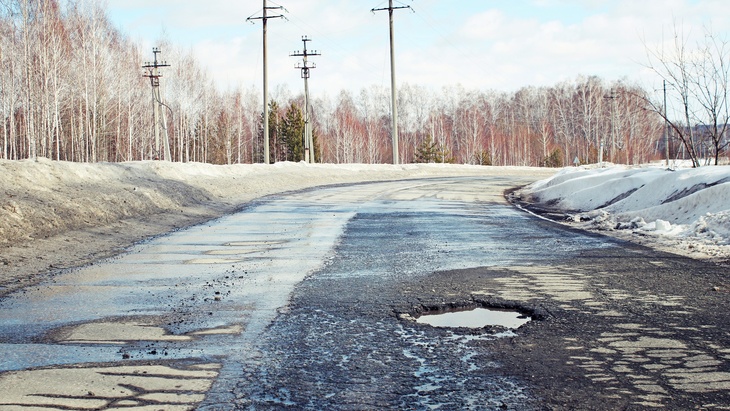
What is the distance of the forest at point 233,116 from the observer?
4491cm

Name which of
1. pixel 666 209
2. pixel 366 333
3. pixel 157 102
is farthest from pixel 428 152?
pixel 366 333

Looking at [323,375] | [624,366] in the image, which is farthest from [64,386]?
[624,366]

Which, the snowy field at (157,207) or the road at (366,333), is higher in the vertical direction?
the snowy field at (157,207)

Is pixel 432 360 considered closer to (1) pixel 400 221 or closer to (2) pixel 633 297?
(2) pixel 633 297

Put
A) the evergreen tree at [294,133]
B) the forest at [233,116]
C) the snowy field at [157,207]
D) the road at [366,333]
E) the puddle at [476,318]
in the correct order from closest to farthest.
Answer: the road at [366,333], the puddle at [476,318], the snowy field at [157,207], the forest at [233,116], the evergreen tree at [294,133]

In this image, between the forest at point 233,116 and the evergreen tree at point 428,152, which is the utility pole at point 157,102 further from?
the evergreen tree at point 428,152

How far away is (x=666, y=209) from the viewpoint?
1253 cm

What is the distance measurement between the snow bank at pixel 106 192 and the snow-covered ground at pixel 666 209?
954cm

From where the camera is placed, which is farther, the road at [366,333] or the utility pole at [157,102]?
the utility pole at [157,102]

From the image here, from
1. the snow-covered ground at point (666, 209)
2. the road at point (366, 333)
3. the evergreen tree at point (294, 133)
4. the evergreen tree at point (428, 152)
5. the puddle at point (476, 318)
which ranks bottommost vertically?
the puddle at point (476, 318)

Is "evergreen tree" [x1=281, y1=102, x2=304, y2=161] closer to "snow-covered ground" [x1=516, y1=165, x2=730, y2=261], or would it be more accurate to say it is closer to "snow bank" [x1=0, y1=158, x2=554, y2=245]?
"snow bank" [x1=0, y1=158, x2=554, y2=245]

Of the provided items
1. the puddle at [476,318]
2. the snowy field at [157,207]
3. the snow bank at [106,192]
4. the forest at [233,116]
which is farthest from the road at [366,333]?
the forest at [233,116]

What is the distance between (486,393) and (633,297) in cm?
313

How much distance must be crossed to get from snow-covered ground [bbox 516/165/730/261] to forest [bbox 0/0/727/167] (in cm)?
236
